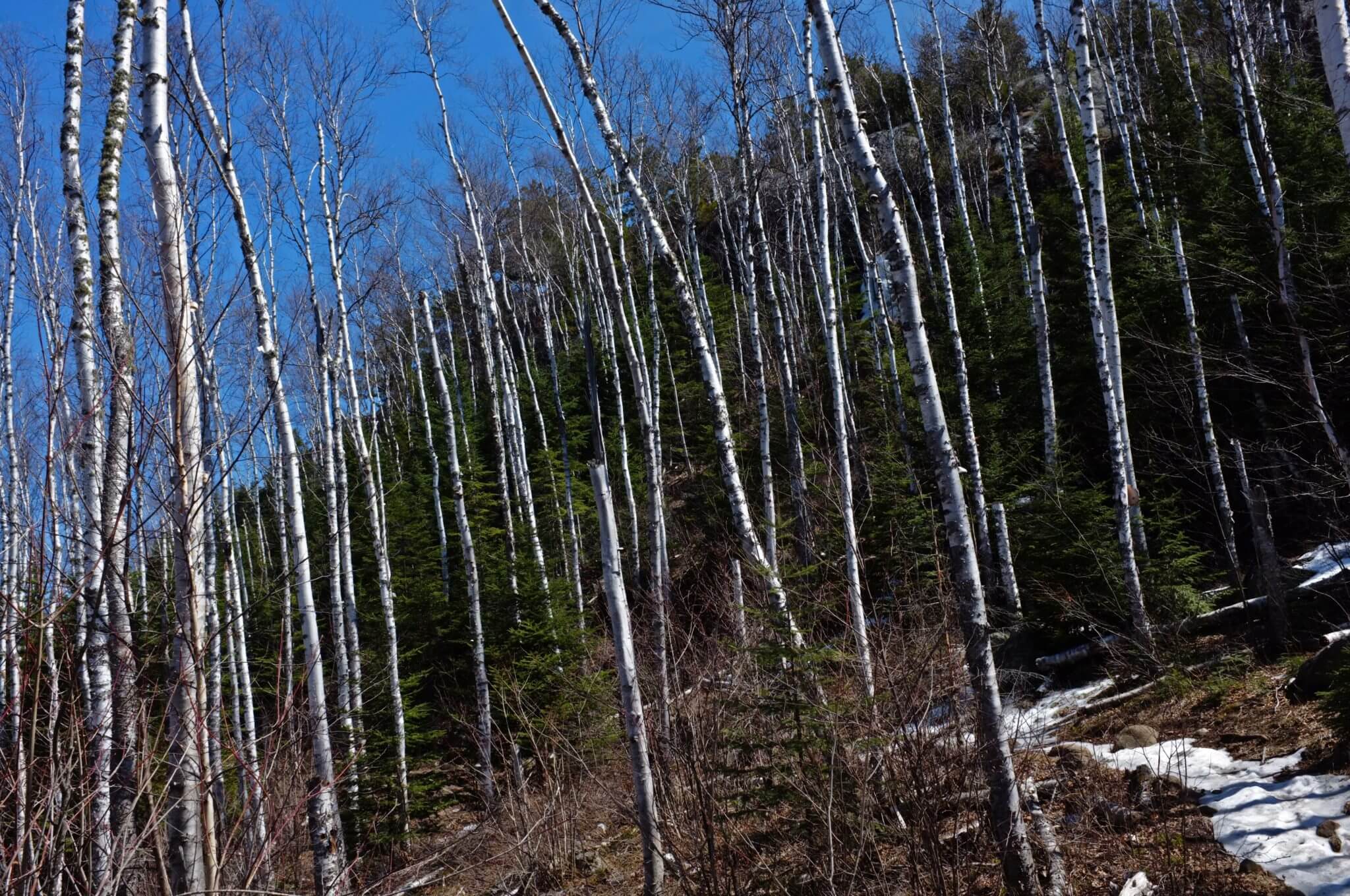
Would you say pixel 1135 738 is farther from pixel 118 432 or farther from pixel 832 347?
pixel 118 432

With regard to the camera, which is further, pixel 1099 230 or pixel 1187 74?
pixel 1187 74

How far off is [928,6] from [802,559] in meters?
11.0

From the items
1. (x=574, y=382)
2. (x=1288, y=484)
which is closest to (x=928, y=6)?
(x=1288, y=484)

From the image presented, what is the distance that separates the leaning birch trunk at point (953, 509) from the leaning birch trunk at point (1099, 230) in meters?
5.07

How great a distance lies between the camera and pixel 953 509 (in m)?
5.01

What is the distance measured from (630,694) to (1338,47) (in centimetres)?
589

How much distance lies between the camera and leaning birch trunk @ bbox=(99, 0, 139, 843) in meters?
2.34

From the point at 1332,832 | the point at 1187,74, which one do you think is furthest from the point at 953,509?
the point at 1187,74

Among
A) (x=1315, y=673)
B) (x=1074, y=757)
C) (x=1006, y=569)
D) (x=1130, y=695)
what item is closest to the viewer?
(x=1074, y=757)

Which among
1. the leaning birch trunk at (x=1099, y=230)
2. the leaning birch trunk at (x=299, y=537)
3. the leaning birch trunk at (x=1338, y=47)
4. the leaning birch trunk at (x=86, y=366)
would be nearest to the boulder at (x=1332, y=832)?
the leaning birch trunk at (x=1338, y=47)

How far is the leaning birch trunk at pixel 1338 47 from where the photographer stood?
444cm

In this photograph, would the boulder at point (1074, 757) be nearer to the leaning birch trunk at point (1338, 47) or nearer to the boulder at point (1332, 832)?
the boulder at point (1332, 832)

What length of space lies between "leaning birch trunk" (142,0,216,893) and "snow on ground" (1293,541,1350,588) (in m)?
9.75

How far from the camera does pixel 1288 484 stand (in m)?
12.7
